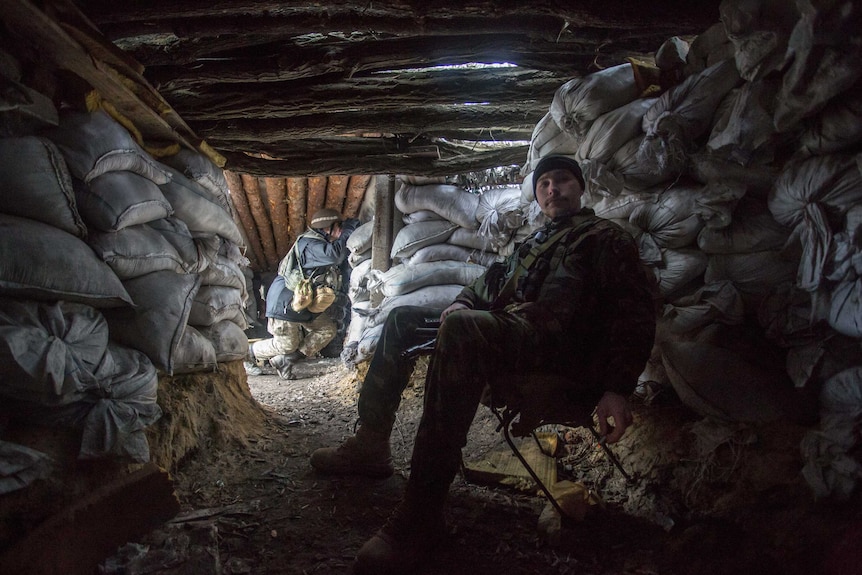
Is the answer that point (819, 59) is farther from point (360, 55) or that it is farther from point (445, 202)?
point (445, 202)

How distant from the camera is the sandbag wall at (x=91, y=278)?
151 cm

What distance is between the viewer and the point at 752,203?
74.0 inches

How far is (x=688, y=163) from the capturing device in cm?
207

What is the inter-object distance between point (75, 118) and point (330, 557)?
2249mm

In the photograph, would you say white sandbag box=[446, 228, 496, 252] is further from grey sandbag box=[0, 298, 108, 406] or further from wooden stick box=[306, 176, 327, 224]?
grey sandbag box=[0, 298, 108, 406]

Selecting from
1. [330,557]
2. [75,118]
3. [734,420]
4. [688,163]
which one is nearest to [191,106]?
[75,118]

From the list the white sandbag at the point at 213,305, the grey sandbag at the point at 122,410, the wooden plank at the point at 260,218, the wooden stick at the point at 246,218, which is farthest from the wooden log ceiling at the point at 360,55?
the wooden plank at the point at 260,218

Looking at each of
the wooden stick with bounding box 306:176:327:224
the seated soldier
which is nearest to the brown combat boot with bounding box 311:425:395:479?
the seated soldier

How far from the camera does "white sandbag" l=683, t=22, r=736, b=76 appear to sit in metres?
1.95

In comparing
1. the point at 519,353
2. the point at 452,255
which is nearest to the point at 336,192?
the point at 452,255

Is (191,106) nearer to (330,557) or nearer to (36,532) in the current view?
(36,532)

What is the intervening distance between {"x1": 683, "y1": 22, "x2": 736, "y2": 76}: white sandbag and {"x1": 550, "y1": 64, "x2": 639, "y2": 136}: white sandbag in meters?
0.30

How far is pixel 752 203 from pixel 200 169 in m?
3.16

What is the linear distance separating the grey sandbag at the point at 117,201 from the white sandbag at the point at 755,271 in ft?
8.94
